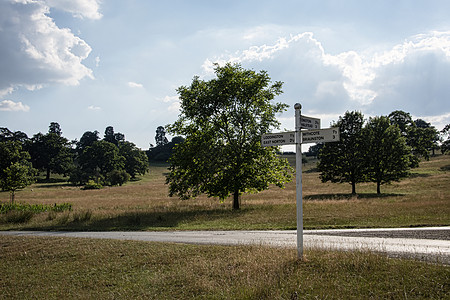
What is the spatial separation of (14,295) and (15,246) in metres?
6.64

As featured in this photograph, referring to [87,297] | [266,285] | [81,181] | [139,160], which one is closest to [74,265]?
[87,297]

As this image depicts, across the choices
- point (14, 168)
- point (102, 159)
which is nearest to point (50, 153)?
point (102, 159)

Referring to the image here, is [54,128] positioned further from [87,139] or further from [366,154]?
[366,154]

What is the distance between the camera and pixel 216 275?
8094 mm

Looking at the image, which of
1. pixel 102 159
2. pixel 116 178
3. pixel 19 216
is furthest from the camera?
pixel 102 159

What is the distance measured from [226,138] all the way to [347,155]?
23.9m

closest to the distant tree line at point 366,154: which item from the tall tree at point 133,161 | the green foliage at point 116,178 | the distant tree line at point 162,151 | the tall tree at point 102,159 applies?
the green foliage at point 116,178

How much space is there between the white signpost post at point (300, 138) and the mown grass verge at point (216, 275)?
1.07 meters

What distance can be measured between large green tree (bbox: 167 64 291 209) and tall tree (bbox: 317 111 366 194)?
1852 cm

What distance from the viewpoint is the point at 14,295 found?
327 inches

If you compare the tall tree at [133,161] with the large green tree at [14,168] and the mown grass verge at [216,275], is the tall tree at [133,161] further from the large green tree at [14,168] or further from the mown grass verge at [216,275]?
the mown grass verge at [216,275]

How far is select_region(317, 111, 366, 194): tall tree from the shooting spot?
146ft

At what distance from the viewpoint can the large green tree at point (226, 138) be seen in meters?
27.5

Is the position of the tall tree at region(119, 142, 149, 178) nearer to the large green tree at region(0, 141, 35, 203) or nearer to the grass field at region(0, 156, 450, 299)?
the large green tree at region(0, 141, 35, 203)
